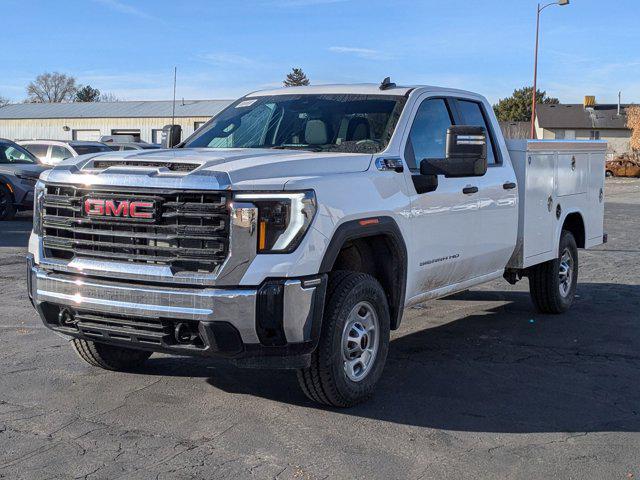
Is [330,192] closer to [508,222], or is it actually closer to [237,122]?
[237,122]

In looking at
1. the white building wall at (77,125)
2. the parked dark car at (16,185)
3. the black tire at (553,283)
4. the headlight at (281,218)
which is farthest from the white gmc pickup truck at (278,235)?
the white building wall at (77,125)

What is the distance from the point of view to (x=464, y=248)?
6.62m

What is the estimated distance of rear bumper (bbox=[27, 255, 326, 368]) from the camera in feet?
15.4

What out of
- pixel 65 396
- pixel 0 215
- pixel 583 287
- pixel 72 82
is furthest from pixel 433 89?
pixel 72 82

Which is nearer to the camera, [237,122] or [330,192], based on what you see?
[330,192]

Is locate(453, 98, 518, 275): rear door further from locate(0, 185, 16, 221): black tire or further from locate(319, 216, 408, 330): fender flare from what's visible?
locate(0, 185, 16, 221): black tire

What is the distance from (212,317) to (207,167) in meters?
0.87

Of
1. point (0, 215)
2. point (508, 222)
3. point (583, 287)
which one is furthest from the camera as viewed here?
point (0, 215)

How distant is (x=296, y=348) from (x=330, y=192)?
928mm

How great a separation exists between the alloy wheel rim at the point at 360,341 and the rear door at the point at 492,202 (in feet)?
5.16

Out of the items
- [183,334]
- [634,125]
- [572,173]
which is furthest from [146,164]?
[634,125]

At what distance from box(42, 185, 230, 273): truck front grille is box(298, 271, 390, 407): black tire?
2.50ft

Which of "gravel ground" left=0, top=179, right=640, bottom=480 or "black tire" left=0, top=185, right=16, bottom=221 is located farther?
"black tire" left=0, top=185, right=16, bottom=221

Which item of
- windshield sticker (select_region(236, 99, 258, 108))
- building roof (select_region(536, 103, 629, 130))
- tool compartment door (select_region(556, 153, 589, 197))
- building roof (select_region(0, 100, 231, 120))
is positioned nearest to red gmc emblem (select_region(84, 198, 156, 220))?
windshield sticker (select_region(236, 99, 258, 108))
